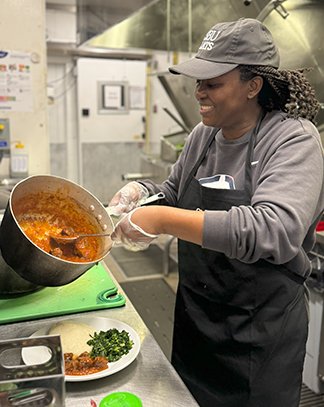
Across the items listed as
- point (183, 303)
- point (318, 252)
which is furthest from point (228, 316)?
point (318, 252)

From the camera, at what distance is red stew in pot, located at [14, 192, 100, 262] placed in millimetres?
1134

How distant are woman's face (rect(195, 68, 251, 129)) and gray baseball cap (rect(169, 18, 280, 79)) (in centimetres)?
3

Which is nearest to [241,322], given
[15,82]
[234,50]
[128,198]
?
[128,198]

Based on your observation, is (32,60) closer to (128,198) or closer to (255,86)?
(128,198)

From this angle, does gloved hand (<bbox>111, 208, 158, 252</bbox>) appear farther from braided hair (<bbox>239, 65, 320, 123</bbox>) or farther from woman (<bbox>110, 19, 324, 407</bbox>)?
braided hair (<bbox>239, 65, 320, 123</bbox>)

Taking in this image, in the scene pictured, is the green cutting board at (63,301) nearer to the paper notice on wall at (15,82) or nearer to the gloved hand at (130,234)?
the gloved hand at (130,234)

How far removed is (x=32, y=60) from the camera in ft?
7.71

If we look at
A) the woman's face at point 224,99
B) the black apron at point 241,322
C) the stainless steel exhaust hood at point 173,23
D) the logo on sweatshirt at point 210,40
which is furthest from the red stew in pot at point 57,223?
the stainless steel exhaust hood at point 173,23

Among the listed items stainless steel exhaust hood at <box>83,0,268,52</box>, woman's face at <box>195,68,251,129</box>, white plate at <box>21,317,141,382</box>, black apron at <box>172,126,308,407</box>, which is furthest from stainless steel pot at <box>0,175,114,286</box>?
stainless steel exhaust hood at <box>83,0,268,52</box>

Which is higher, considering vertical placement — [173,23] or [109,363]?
[173,23]

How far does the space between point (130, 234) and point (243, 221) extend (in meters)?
0.27

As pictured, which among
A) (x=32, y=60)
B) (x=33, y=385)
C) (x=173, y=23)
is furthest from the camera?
(x=173, y=23)

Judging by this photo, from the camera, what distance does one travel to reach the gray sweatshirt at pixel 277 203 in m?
0.93

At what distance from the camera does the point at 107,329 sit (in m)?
1.09
